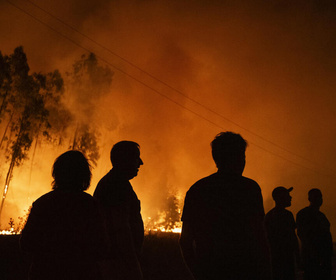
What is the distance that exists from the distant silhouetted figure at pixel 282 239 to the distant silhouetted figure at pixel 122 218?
2.84 m

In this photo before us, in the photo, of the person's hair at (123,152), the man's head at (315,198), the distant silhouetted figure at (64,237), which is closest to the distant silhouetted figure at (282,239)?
the man's head at (315,198)

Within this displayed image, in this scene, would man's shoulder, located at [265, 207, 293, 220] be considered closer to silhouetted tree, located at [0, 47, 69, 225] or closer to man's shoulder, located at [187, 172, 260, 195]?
man's shoulder, located at [187, 172, 260, 195]

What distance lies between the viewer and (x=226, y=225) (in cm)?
224

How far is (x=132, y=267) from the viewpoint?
2.65 meters

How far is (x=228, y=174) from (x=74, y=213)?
1.26 metres

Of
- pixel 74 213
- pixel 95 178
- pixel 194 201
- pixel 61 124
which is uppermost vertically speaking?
pixel 61 124

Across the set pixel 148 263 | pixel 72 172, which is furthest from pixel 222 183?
pixel 148 263

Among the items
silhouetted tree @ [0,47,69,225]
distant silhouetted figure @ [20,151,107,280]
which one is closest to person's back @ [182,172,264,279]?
distant silhouetted figure @ [20,151,107,280]

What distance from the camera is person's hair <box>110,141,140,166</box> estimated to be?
311cm

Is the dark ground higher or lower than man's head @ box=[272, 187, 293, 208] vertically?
lower

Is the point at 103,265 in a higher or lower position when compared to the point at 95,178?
lower

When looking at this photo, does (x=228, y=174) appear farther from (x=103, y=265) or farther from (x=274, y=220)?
(x=274, y=220)

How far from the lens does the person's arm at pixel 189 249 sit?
227 cm

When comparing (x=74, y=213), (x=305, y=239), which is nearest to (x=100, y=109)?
(x=305, y=239)
